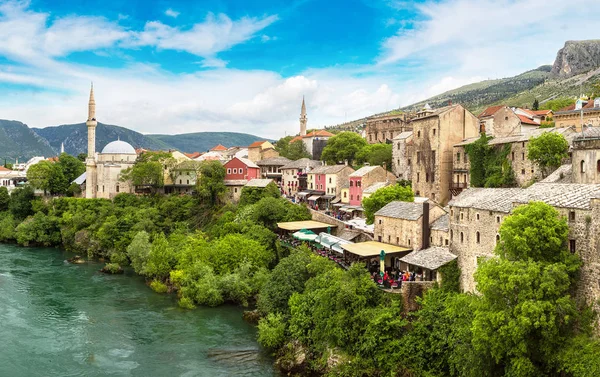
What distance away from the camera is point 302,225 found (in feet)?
144

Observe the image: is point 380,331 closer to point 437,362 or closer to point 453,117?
point 437,362


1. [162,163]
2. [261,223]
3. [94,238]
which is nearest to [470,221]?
[261,223]

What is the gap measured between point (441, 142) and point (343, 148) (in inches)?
882

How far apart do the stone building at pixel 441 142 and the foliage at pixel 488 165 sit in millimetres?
3038

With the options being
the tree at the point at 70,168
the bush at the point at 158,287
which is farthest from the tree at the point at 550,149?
the tree at the point at 70,168

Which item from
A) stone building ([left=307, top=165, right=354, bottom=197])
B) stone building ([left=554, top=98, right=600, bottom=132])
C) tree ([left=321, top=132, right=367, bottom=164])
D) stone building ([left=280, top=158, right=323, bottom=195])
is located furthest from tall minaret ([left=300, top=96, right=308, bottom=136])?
stone building ([left=554, top=98, right=600, bottom=132])

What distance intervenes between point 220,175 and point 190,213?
19.3 feet

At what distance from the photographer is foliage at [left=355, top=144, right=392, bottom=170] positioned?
5606 cm

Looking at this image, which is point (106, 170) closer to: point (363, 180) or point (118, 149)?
point (118, 149)

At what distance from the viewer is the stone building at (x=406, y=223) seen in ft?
103

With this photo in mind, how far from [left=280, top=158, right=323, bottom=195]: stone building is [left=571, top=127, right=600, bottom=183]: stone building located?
1437 inches

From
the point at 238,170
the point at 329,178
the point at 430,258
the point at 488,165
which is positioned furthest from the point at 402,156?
the point at 430,258

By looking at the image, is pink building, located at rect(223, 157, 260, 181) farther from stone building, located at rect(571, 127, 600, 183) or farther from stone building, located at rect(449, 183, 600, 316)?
stone building, located at rect(571, 127, 600, 183)

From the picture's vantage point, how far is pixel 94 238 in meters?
56.6
